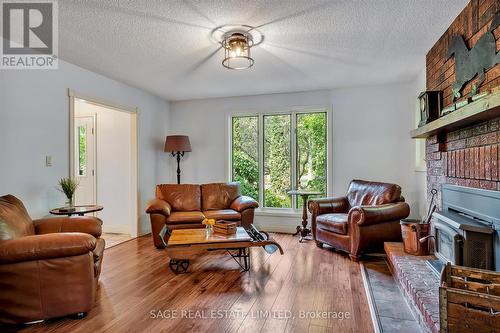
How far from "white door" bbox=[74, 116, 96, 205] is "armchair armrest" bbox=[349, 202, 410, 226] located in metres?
4.19

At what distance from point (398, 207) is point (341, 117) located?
68.4 inches

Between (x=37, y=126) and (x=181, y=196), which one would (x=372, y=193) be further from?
(x=37, y=126)

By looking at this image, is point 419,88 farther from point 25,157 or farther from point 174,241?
point 25,157

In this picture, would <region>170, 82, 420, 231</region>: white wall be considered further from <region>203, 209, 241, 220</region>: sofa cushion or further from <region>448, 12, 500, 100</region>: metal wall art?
<region>448, 12, 500, 100</region>: metal wall art

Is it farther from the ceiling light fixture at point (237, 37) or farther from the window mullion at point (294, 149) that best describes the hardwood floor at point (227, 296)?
the ceiling light fixture at point (237, 37)

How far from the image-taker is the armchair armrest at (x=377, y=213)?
11.0 ft

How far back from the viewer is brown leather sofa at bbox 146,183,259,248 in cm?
392

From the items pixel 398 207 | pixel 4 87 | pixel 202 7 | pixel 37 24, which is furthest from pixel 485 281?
pixel 4 87

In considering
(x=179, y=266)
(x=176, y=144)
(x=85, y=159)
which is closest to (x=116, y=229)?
(x=85, y=159)

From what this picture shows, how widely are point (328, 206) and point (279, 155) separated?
1.34m

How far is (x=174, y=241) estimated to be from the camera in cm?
284

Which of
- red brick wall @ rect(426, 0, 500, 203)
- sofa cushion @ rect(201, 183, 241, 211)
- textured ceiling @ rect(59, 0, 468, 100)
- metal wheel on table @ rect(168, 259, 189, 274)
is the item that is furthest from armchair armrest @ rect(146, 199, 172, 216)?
red brick wall @ rect(426, 0, 500, 203)

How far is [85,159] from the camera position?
16.5ft

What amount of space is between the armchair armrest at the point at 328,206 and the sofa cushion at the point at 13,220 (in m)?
3.18
